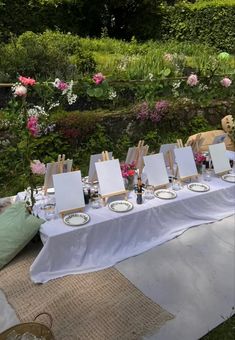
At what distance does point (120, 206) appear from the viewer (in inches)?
139

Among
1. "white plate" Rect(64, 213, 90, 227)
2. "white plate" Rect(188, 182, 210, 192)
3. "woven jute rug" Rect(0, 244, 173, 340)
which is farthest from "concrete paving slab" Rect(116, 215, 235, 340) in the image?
"white plate" Rect(64, 213, 90, 227)

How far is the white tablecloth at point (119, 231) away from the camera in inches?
123

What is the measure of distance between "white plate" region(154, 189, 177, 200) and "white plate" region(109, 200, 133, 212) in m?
0.37

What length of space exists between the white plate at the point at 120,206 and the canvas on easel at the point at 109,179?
0.29ft

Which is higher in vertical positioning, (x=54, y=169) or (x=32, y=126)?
(x=32, y=126)

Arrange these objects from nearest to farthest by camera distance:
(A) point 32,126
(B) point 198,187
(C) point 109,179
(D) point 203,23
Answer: (A) point 32,126 → (C) point 109,179 → (B) point 198,187 → (D) point 203,23

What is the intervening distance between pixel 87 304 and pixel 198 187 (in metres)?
1.83

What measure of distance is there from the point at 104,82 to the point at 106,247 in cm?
372

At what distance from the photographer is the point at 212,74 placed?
7375 mm

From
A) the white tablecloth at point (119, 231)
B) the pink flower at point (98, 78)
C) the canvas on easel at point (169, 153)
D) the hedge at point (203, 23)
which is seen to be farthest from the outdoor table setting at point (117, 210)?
the hedge at point (203, 23)

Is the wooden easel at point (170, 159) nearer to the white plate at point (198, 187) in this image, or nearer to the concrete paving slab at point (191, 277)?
the white plate at point (198, 187)

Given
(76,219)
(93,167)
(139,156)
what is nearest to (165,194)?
(139,156)

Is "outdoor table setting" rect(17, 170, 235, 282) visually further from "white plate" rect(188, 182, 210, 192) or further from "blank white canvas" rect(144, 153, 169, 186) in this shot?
"blank white canvas" rect(144, 153, 169, 186)

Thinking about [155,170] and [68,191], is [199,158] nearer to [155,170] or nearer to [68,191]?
[155,170]
